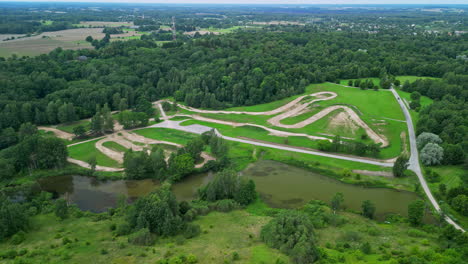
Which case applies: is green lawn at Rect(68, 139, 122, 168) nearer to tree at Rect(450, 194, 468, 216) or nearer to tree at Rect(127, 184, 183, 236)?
tree at Rect(127, 184, 183, 236)

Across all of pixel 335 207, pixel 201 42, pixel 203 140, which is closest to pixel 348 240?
pixel 335 207

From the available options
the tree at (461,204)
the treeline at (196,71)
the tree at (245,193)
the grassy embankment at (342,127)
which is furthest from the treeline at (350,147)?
the treeline at (196,71)

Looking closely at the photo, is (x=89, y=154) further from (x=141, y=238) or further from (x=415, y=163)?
(x=415, y=163)

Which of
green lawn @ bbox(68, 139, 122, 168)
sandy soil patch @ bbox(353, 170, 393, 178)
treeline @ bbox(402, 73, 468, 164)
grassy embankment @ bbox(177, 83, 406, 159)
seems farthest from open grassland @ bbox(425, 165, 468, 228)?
green lawn @ bbox(68, 139, 122, 168)

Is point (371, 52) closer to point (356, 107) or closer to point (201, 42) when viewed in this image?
point (356, 107)

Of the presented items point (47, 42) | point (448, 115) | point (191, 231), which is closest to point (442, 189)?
point (448, 115)

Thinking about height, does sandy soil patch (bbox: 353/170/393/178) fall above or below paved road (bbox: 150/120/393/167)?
below
